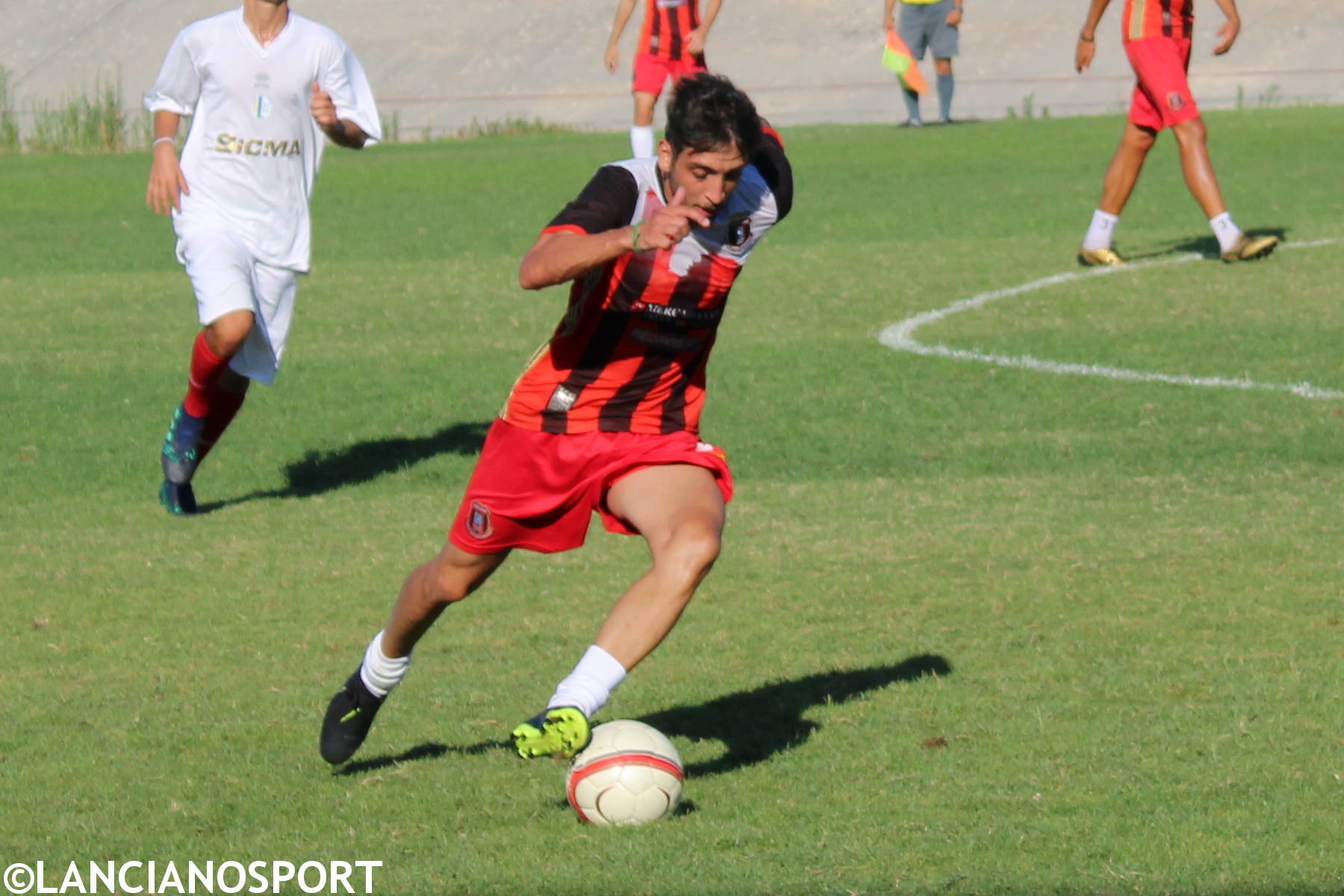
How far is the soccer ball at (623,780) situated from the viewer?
180 inches

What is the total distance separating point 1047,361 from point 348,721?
256 inches

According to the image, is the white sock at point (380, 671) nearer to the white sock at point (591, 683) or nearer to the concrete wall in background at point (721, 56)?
the white sock at point (591, 683)

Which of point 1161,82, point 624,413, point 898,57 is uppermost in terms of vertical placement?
point 624,413

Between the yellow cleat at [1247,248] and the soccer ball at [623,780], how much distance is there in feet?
31.0

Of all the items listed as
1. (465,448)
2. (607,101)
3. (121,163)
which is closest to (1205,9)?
(607,101)

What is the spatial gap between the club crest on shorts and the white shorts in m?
3.43

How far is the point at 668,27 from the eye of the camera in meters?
18.7

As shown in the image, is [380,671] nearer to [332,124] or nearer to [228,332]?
[228,332]

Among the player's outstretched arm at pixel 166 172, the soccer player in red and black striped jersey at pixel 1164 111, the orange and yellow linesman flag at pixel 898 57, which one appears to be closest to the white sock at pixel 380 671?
the player's outstretched arm at pixel 166 172

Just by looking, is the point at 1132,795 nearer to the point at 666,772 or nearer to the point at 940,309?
the point at 666,772

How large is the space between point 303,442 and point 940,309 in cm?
450

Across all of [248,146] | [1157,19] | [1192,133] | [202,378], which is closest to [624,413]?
[202,378]

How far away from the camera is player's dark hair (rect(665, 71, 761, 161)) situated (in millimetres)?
4691

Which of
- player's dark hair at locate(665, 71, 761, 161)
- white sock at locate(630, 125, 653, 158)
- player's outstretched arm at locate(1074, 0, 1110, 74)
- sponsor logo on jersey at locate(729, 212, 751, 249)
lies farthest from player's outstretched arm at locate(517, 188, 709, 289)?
white sock at locate(630, 125, 653, 158)
